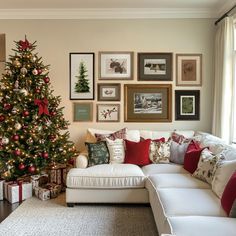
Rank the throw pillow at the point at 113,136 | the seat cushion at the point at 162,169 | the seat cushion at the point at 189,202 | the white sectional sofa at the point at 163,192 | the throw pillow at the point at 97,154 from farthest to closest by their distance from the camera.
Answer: the throw pillow at the point at 113,136 → the throw pillow at the point at 97,154 → the seat cushion at the point at 162,169 → the seat cushion at the point at 189,202 → the white sectional sofa at the point at 163,192

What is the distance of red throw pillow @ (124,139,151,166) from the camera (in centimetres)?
420

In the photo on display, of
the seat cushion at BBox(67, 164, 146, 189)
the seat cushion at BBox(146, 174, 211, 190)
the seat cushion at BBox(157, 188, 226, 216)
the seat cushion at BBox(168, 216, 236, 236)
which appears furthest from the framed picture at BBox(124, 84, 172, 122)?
the seat cushion at BBox(168, 216, 236, 236)

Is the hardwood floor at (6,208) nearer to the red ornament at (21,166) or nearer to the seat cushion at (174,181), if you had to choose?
the red ornament at (21,166)

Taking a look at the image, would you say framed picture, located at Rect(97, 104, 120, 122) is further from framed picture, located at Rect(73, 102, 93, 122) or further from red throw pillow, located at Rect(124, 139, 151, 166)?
red throw pillow, located at Rect(124, 139, 151, 166)

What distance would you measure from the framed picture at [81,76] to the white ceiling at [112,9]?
0.69m

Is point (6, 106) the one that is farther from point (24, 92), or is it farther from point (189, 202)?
point (189, 202)

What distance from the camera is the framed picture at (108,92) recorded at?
499 cm

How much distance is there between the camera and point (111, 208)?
3691 millimetres

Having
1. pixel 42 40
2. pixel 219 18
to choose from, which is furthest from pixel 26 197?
pixel 219 18

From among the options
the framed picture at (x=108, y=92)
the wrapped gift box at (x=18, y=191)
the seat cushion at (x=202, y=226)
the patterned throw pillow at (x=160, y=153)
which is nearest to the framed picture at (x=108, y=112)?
the framed picture at (x=108, y=92)

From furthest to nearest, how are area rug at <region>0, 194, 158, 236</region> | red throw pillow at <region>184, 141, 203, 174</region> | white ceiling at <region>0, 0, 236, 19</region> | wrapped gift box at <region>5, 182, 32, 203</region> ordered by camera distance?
white ceiling at <region>0, 0, 236, 19</region> → wrapped gift box at <region>5, 182, 32, 203</region> → red throw pillow at <region>184, 141, 203, 174</region> → area rug at <region>0, 194, 158, 236</region>

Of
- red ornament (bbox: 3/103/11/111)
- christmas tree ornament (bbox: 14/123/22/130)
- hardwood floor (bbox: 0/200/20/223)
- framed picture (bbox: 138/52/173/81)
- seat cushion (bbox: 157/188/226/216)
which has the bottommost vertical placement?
hardwood floor (bbox: 0/200/20/223)

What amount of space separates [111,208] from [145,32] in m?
2.96

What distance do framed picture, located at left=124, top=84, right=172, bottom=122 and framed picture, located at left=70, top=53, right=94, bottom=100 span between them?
0.63 meters
